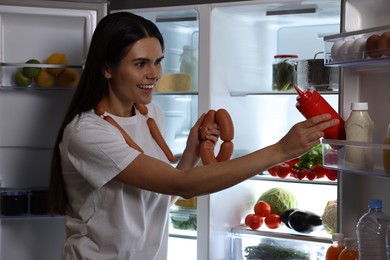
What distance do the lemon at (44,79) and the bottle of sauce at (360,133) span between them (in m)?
1.54

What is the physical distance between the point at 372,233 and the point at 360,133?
35 centimetres

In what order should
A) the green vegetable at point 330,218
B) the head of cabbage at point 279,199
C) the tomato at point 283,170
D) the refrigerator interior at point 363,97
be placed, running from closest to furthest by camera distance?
the refrigerator interior at point 363,97
the green vegetable at point 330,218
the tomato at point 283,170
the head of cabbage at point 279,199

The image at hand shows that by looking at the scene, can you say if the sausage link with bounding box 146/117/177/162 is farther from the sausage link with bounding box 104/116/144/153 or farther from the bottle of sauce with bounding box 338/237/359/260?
the bottle of sauce with bounding box 338/237/359/260

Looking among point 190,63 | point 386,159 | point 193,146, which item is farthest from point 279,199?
point 386,159

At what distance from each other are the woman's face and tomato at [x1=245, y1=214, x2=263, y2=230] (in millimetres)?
1242

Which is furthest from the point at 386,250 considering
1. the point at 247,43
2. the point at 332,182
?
the point at 247,43

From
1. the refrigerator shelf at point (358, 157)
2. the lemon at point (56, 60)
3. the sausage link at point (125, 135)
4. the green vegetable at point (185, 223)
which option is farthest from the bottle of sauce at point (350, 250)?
the lemon at point (56, 60)

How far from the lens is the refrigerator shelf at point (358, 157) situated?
2.02 metres

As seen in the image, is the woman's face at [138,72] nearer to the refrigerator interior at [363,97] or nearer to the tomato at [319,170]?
the refrigerator interior at [363,97]

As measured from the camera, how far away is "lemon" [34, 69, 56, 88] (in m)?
3.10

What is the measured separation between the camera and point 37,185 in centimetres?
325

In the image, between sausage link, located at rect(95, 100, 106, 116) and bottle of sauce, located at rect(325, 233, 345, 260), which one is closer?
sausage link, located at rect(95, 100, 106, 116)

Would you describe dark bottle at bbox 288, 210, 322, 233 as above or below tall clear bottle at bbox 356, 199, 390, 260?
below

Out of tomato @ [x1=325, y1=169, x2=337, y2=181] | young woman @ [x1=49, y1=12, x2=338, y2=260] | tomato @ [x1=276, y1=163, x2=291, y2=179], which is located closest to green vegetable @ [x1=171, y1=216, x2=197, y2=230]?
tomato @ [x1=276, y1=163, x2=291, y2=179]
